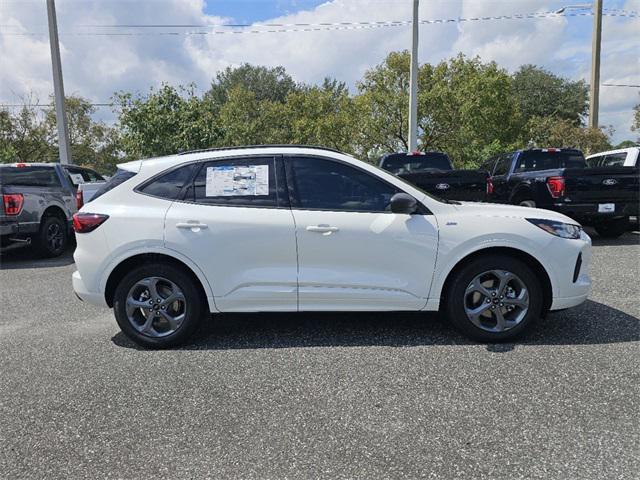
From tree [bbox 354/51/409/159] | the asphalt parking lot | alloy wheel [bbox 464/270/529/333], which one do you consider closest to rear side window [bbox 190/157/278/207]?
the asphalt parking lot

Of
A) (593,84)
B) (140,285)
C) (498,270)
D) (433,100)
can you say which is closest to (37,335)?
(140,285)

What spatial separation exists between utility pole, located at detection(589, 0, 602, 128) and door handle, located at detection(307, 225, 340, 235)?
2159cm

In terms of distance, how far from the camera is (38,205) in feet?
28.4

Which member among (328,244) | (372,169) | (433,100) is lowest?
(328,244)

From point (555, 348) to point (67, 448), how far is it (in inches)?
142

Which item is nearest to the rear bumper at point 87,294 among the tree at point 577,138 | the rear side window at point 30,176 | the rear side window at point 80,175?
the rear side window at point 30,176

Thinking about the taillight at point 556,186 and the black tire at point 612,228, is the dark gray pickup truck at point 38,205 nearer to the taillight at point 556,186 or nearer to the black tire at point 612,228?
the taillight at point 556,186

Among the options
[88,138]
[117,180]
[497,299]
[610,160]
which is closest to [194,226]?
[117,180]

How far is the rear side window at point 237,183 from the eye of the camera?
13.4ft

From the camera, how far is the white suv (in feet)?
12.9

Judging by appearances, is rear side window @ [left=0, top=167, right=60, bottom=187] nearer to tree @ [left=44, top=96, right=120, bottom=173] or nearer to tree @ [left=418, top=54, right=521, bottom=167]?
tree @ [left=418, top=54, right=521, bottom=167]

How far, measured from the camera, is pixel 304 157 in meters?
4.15

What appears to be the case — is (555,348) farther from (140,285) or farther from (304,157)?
(140,285)

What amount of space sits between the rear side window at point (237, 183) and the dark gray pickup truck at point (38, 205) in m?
5.87
